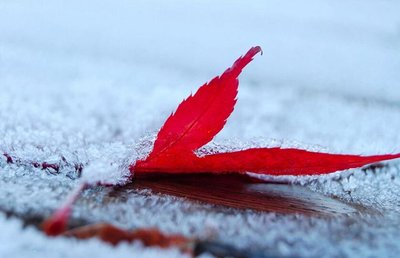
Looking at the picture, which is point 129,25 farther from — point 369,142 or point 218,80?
point 218,80

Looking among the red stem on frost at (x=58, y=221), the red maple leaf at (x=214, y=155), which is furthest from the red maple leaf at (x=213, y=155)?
the red stem on frost at (x=58, y=221)

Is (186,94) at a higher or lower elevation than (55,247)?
higher

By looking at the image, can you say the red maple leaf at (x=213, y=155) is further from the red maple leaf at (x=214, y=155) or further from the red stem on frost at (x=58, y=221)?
the red stem on frost at (x=58, y=221)

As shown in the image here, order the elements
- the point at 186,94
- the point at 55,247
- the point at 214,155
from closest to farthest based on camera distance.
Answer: the point at 55,247
the point at 214,155
the point at 186,94

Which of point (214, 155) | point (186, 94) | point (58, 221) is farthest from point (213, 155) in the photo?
point (186, 94)

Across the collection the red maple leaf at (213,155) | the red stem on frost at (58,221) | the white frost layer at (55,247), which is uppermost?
the red maple leaf at (213,155)

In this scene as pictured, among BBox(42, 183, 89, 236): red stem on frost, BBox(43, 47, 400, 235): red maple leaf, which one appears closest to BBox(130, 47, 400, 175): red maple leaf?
BBox(43, 47, 400, 235): red maple leaf

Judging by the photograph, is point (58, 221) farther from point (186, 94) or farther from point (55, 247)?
point (186, 94)

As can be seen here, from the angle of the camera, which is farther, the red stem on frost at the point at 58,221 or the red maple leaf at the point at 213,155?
the red maple leaf at the point at 213,155

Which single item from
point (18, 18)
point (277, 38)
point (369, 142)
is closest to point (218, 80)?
point (369, 142)
